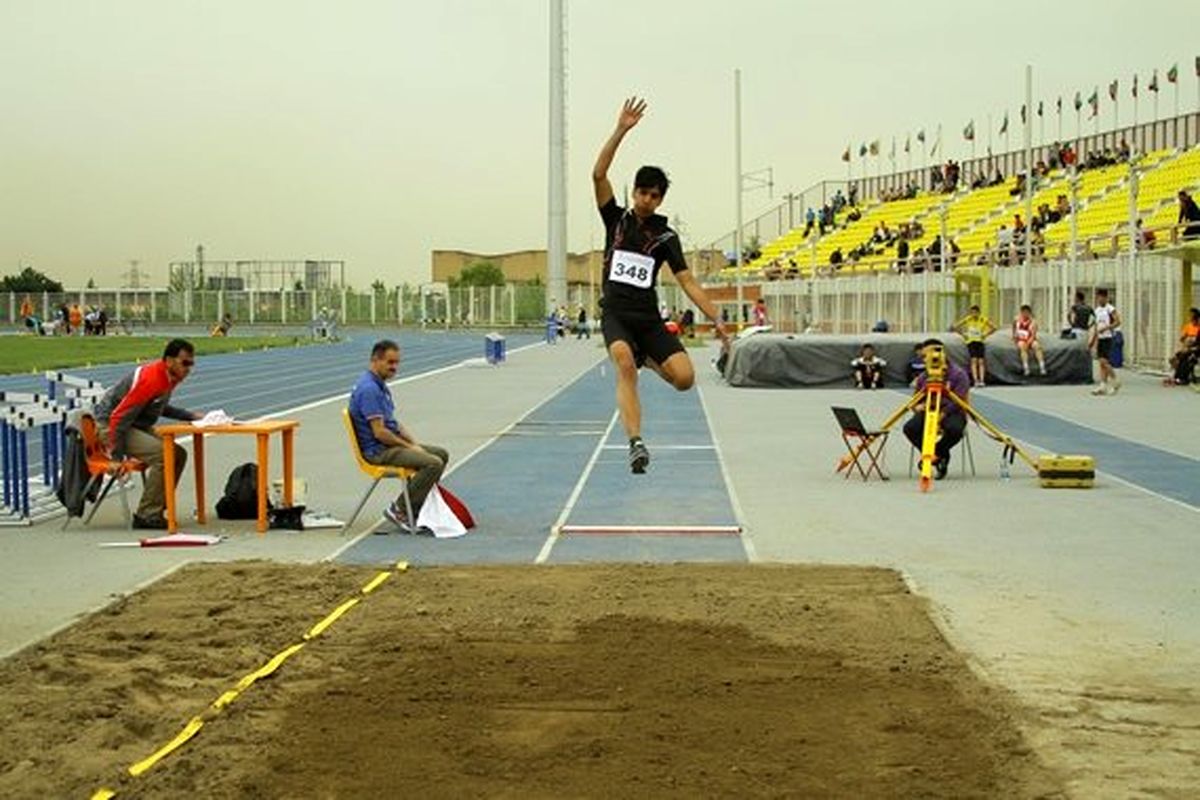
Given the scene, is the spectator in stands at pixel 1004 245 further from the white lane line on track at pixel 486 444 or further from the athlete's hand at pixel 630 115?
the athlete's hand at pixel 630 115

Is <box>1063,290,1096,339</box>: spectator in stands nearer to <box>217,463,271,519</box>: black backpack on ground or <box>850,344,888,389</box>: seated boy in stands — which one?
<box>850,344,888,389</box>: seated boy in stands

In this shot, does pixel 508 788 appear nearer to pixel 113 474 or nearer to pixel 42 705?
pixel 42 705

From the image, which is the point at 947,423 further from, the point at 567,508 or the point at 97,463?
the point at 97,463

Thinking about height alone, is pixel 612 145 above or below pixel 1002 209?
below

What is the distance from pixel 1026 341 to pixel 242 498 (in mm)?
22400

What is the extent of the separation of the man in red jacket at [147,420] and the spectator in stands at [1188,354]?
74.9ft

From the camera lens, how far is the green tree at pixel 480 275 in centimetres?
13762

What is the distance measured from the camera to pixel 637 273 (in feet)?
31.9

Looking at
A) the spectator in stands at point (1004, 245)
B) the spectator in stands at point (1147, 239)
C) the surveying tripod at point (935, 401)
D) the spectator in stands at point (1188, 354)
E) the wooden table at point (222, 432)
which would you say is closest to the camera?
the wooden table at point (222, 432)

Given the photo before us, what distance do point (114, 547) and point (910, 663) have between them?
669 cm

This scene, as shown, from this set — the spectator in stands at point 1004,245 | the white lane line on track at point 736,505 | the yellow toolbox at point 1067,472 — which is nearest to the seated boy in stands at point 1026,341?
the white lane line on track at point 736,505

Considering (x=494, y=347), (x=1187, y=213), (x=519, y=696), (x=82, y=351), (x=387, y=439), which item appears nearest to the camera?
(x=519, y=696)

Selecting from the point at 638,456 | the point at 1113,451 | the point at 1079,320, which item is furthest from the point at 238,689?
the point at 1079,320

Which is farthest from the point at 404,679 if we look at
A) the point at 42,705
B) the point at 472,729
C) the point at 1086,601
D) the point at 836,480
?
the point at 836,480
